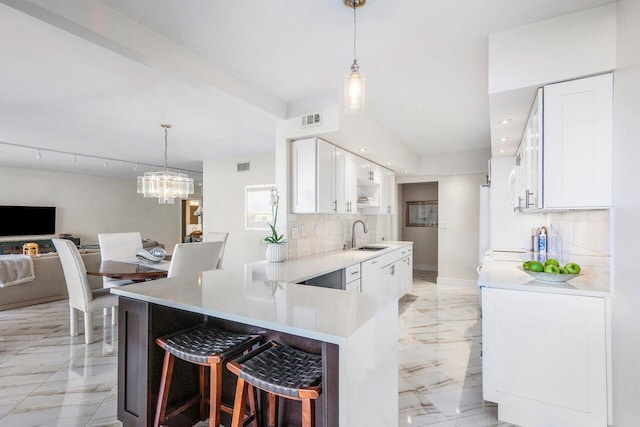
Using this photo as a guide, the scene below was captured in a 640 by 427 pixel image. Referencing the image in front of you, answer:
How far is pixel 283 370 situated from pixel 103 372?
2.21 m

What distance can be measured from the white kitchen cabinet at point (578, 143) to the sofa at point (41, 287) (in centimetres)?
550

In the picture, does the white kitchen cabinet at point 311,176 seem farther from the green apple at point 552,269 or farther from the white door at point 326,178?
the green apple at point 552,269

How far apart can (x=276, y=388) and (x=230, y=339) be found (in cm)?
50

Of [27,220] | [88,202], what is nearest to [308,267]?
[27,220]

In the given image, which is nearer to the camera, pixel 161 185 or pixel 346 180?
pixel 346 180

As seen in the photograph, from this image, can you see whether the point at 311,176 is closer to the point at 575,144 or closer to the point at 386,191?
the point at 575,144

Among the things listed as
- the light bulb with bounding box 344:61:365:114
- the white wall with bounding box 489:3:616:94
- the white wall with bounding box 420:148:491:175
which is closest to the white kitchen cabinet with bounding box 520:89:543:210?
the white wall with bounding box 489:3:616:94

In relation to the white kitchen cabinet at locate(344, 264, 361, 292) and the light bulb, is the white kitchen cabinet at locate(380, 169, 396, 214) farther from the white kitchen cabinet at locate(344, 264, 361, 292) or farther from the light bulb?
the light bulb

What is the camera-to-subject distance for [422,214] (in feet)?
26.2

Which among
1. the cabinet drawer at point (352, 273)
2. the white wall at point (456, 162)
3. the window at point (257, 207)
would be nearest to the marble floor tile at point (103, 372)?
the cabinet drawer at point (352, 273)

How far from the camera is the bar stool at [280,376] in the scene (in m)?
1.21

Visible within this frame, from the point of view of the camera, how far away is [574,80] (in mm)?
1900

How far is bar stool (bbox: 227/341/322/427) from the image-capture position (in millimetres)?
1206

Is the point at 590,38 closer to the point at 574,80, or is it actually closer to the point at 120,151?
the point at 574,80
